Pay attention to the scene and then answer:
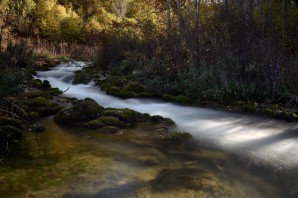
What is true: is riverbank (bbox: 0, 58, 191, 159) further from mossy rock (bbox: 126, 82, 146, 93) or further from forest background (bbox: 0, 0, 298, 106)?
mossy rock (bbox: 126, 82, 146, 93)

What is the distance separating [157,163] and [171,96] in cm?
509

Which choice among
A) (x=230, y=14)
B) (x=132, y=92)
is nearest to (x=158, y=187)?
(x=132, y=92)

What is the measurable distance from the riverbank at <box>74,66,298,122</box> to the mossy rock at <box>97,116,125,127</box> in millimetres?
2981

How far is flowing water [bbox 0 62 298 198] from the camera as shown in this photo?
4344 mm

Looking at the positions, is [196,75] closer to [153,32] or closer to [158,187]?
[153,32]

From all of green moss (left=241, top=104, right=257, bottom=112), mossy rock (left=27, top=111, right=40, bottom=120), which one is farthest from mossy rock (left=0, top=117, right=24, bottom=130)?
green moss (left=241, top=104, right=257, bottom=112)

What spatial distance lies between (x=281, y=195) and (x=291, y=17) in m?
16.4

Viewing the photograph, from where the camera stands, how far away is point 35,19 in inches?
1244

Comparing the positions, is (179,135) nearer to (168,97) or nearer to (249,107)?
(249,107)

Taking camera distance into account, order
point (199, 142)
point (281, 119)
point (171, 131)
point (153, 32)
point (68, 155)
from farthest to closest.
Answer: point (153, 32) → point (281, 119) → point (171, 131) → point (199, 142) → point (68, 155)

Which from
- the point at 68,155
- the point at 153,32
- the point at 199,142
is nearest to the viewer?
the point at 68,155

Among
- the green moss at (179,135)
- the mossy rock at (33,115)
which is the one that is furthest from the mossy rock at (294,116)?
the mossy rock at (33,115)

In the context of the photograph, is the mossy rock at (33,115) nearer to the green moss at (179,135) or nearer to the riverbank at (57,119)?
the riverbank at (57,119)

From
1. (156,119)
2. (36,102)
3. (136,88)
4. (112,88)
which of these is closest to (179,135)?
(156,119)
